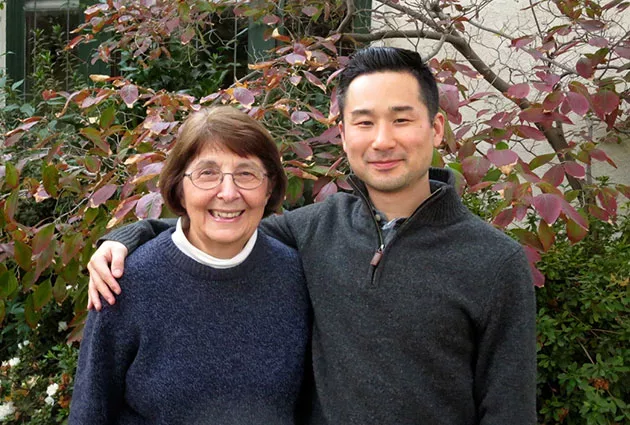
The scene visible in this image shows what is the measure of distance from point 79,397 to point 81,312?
1115 mm

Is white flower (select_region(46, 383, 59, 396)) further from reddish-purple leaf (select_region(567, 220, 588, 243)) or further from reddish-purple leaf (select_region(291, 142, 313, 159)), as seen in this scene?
reddish-purple leaf (select_region(567, 220, 588, 243))

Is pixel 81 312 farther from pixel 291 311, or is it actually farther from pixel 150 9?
pixel 150 9

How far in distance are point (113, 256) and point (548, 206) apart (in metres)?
1.23

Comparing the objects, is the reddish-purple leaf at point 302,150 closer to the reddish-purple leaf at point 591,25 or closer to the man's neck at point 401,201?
the man's neck at point 401,201

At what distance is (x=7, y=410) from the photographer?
368cm

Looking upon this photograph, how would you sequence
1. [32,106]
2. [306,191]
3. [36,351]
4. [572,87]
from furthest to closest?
[32,106]
[36,351]
[306,191]
[572,87]

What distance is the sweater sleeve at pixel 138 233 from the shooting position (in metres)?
1.97

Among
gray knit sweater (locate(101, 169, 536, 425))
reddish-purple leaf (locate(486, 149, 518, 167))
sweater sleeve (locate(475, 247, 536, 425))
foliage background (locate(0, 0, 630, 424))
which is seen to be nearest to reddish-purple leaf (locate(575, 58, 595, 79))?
foliage background (locate(0, 0, 630, 424))

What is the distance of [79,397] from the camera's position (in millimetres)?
1826

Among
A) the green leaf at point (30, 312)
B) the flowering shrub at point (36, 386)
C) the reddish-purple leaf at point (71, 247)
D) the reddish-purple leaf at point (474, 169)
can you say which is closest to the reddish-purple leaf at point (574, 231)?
the reddish-purple leaf at point (474, 169)

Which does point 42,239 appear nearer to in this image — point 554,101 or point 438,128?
point 438,128

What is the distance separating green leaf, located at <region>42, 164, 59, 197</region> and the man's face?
137 cm

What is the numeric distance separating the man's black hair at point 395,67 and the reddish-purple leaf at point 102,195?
109 cm

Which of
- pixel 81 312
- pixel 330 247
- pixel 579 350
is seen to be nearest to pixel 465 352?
pixel 330 247
